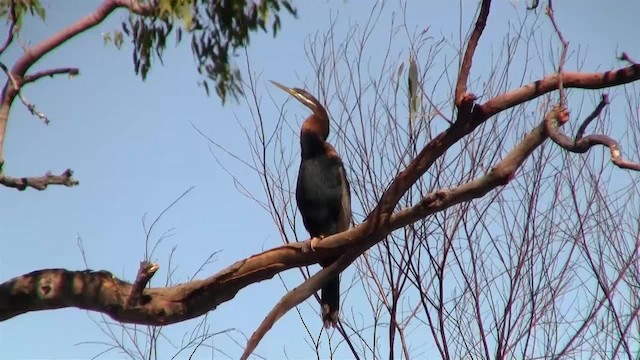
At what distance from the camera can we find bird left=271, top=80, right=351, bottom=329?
3.89 meters

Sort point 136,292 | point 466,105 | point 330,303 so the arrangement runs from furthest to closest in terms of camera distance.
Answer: point 330,303
point 136,292
point 466,105

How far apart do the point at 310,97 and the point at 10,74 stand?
1.46m

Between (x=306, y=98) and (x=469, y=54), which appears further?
(x=306, y=98)

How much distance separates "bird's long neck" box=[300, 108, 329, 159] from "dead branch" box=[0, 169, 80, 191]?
4.91ft

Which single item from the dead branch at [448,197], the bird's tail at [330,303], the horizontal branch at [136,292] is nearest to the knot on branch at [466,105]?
the dead branch at [448,197]

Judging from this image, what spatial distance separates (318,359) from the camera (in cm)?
361

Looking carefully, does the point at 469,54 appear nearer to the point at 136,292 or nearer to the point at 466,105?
the point at 466,105

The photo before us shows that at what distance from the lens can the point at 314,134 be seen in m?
3.91

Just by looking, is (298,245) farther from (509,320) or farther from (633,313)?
(633,313)

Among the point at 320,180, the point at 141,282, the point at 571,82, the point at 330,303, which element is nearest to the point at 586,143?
the point at 571,82

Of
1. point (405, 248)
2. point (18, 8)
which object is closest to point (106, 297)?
point (18, 8)

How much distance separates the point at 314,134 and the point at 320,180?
232mm

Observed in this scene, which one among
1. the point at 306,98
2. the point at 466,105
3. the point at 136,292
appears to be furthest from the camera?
the point at 306,98

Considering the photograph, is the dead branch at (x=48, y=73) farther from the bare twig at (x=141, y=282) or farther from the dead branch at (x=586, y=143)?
the dead branch at (x=586, y=143)
